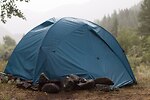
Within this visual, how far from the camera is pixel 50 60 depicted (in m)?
9.13

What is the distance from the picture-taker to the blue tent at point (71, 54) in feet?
30.1

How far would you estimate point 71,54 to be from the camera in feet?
30.7

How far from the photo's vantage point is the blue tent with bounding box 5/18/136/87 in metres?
9.16

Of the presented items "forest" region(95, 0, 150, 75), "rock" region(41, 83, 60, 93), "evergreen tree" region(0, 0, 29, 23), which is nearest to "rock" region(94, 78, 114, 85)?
"rock" region(41, 83, 60, 93)

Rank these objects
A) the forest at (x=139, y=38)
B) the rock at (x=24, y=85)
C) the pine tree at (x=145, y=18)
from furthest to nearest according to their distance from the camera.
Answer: the pine tree at (x=145, y=18), the forest at (x=139, y=38), the rock at (x=24, y=85)

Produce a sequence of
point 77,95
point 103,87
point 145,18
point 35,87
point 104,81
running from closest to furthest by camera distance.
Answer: point 77,95
point 104,81
point 103,87
point 35,87
point 145,18

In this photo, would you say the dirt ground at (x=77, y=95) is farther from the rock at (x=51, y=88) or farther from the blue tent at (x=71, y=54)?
the blue tent at (x=71, y=54)

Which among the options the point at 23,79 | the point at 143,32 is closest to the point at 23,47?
the point at 23,79

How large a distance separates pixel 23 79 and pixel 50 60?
1.23 meters

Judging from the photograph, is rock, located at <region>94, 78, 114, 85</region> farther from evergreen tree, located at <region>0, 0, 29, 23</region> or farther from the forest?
the forest

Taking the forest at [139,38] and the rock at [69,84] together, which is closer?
the rock at [69,84]

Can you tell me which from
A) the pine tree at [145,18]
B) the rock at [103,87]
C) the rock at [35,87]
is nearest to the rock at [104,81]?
the rock at [103,87]

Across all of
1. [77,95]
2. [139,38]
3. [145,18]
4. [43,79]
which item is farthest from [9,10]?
[145,18]

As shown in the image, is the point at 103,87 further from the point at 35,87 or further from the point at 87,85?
the point at 35,87
